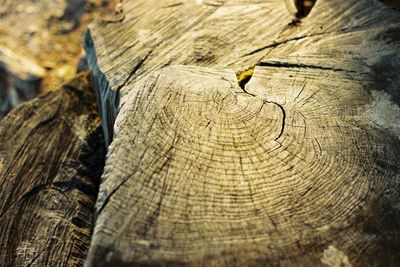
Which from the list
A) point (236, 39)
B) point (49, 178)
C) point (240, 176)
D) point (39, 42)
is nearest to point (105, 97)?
point (49, 178)

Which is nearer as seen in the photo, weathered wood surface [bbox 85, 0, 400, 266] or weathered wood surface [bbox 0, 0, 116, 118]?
weathered wood surface [bbox 85, 0, 400, 266]

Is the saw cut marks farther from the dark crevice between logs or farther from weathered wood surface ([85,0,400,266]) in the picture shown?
the dark crevice between logs

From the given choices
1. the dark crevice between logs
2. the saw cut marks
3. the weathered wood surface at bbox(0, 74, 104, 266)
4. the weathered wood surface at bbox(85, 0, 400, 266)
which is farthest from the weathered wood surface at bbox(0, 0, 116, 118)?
the saw cut marks

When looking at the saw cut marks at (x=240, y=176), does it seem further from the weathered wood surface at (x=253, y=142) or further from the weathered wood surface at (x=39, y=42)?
the weathered wood surface at (x=39, y=42)

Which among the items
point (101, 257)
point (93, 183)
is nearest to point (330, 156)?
point (101, 257)

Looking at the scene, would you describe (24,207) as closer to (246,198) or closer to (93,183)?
(93,183)

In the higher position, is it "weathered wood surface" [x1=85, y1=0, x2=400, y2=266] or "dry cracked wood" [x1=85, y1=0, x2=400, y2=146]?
"dry cracked wood" [x1=85, y1=0, x2=400, y2=146]
